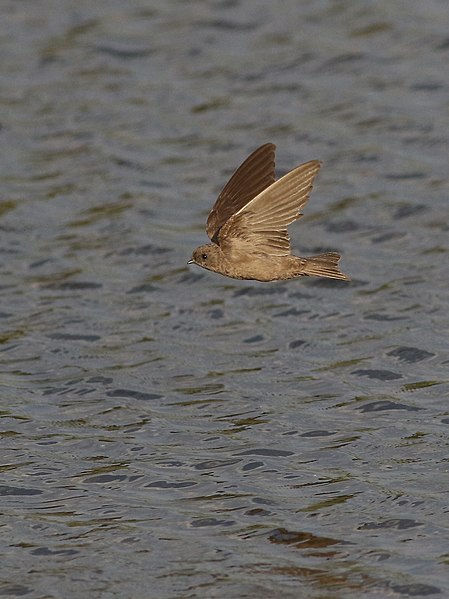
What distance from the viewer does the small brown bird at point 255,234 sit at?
1040cm

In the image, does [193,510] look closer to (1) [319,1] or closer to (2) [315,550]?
(2) [315,550]

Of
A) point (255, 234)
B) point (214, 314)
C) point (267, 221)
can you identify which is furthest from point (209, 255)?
point (214, 314)

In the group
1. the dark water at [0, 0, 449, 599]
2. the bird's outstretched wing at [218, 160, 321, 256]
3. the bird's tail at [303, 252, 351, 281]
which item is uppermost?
the bird's outstretched wing at [218, 160, 321, 256]

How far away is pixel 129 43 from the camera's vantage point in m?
20.3

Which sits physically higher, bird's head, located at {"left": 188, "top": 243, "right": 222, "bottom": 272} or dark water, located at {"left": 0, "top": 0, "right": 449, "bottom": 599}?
bird's head, located at {"left": 188, "top": 243, "right": 222, "bottom": 272}

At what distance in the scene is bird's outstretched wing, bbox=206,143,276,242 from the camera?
10422mm

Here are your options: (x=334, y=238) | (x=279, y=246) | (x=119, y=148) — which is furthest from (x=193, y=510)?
(x=119, y=148)

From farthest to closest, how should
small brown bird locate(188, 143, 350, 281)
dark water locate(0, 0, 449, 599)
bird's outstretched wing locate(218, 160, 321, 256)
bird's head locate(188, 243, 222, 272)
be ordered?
bird's head locate(188, 243, 222, 272), small brown bird locate(188, 143, 350, 281), bird's outstretched wing locate(218, 160, 321, 256), dark water locate(0, 0, 449, 599)

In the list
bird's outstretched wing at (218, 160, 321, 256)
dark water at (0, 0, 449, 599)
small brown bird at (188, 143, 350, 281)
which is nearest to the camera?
dark water at (0, 0, 449, 599)

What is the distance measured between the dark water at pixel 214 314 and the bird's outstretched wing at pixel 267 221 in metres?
1.51

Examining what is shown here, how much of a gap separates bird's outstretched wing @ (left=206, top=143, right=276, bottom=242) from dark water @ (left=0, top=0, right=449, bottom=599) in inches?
68.3

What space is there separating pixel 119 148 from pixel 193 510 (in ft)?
26.4

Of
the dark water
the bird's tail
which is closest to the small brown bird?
the bird's tail

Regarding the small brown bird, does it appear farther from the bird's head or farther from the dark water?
the dark water
